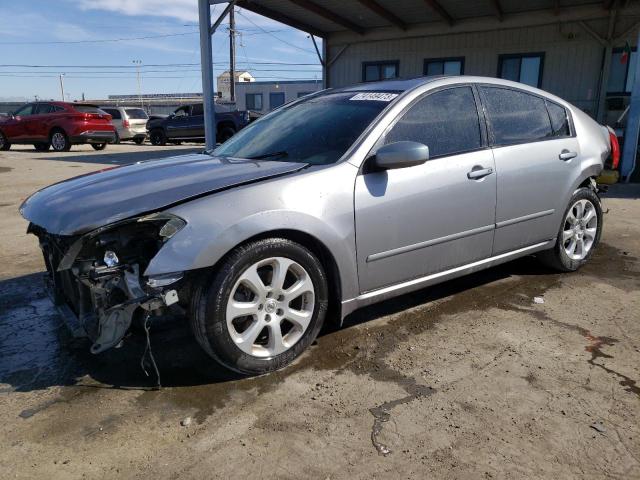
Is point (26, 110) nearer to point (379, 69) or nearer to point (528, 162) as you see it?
point (379, 69)

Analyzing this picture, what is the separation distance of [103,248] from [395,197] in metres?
1.62

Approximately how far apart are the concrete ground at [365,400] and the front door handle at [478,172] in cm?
95

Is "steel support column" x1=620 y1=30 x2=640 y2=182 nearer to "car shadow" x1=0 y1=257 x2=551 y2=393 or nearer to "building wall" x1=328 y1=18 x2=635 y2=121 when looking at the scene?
"building wall" x1=328 y1=18 x2=635 y2=121

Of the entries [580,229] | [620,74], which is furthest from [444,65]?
[580,229]

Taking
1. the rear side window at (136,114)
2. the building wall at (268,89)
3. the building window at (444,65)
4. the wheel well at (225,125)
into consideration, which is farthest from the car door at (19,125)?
the building wall at (268,89)

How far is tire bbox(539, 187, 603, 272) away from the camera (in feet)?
14.1

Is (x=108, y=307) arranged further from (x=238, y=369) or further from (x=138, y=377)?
(x=238, y=369)

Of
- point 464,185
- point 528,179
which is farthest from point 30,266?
point 528,179

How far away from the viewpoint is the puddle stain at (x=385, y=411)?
2172 millimetres

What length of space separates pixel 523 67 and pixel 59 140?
1503 centimetres

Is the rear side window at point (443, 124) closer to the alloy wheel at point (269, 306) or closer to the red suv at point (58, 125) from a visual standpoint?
the alloy wheel at point (269, 306)

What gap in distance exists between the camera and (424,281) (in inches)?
131

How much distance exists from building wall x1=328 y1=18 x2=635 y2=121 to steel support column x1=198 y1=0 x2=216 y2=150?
17.7 feet

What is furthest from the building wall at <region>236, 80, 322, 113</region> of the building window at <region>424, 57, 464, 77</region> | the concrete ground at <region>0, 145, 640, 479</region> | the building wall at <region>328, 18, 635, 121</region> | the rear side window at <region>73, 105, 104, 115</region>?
the concrete ground at <region>0, 145, 640, 479</region>
